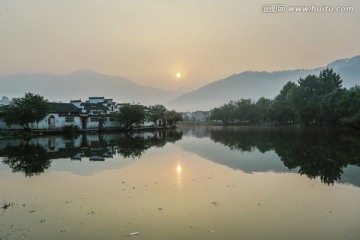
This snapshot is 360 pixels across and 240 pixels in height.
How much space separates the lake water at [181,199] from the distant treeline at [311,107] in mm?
37371

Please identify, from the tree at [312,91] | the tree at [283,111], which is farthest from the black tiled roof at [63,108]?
the tree at [283,111]

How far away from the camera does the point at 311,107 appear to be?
236 feet

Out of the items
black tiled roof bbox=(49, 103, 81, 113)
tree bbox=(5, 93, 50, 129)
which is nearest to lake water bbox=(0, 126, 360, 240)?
tree bbox=(5, 93, 50, 129)

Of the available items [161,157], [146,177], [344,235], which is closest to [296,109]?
Answer: [161,157]

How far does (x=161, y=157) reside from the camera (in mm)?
24750

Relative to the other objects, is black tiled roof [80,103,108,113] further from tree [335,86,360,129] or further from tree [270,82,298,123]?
tree [270,82,298,123]

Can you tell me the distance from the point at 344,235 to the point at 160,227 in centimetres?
506

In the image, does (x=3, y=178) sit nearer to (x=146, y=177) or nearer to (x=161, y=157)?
(x=146, y=177)

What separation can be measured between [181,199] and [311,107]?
218ft

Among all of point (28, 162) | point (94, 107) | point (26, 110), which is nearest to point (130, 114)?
point (94, 107)

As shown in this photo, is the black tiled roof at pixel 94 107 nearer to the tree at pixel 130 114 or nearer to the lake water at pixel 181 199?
the tree at pixel 130 114

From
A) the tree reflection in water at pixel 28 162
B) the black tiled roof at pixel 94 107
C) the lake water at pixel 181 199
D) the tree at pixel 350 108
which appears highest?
the black tiled roof at pixel 94 107

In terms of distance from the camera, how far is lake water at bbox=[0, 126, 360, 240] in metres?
9.33

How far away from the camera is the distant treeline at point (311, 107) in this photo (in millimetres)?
55031
